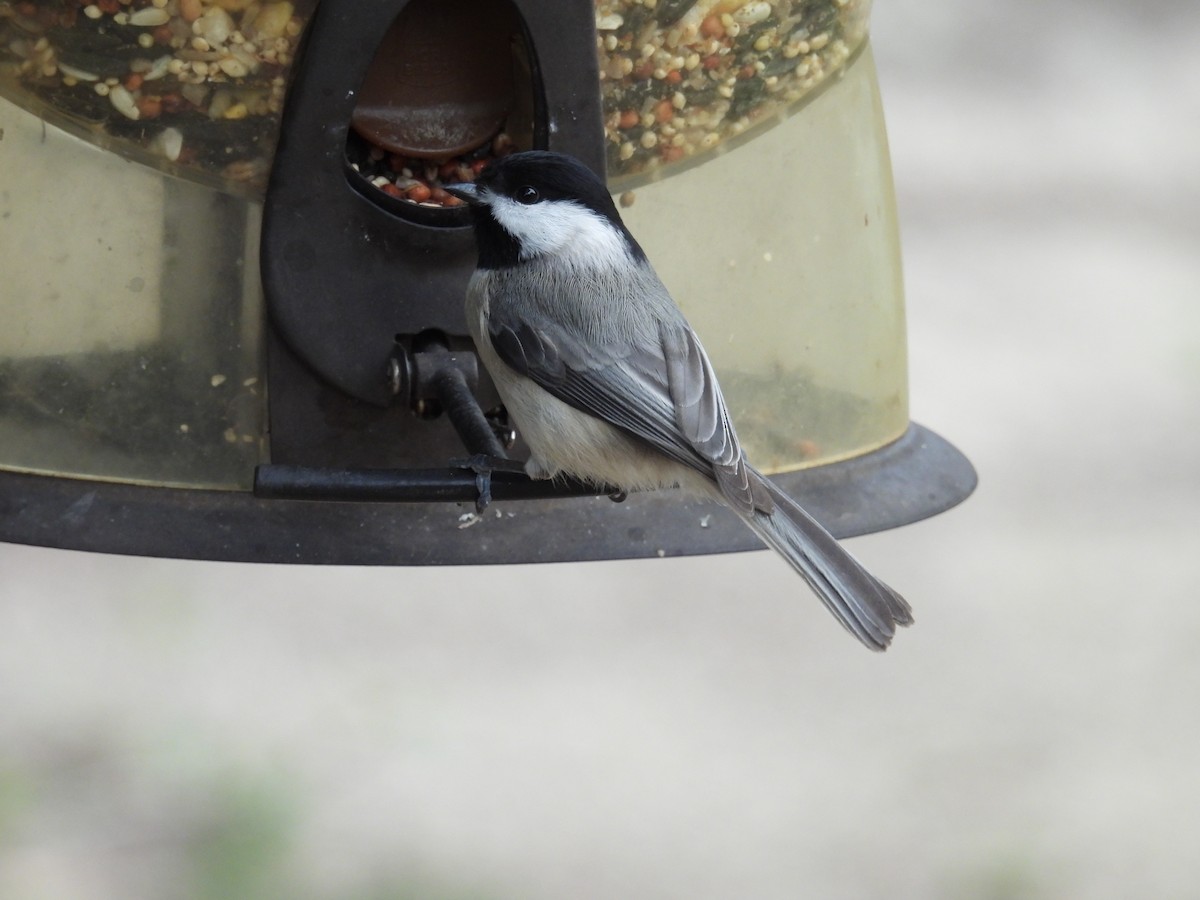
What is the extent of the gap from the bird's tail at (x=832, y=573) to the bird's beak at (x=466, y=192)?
49 centimetres

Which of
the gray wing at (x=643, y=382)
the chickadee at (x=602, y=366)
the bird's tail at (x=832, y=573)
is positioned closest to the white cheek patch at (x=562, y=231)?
the chickadee at (x=602, y=366)

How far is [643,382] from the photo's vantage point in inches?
83.4

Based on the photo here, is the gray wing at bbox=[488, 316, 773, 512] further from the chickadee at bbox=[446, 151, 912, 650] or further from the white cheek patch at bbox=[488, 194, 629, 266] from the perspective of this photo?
the white cheek patch at bbox=[488, 194, 629, 266]

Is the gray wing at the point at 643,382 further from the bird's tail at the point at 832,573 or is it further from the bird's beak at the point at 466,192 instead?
the bird's beak at the point at 466,192

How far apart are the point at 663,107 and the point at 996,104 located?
4354mm

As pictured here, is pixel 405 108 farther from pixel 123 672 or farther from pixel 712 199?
pixel 123 672

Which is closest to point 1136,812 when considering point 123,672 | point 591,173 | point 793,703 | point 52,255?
point 793,703

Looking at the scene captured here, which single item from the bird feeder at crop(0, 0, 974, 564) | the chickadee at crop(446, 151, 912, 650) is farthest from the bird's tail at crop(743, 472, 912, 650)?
the bird feeder at crop(0, 0, 974, 564)

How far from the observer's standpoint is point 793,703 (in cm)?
443

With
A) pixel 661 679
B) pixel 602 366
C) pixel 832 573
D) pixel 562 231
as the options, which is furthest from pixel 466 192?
pixel 661 679

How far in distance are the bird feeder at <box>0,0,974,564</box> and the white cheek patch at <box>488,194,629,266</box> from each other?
0.08 meters

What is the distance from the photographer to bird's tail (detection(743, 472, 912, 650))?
6.64 feet

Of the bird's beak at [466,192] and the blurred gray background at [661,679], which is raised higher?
the bird's beak at [466,192]

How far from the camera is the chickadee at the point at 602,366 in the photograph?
2.05 m
